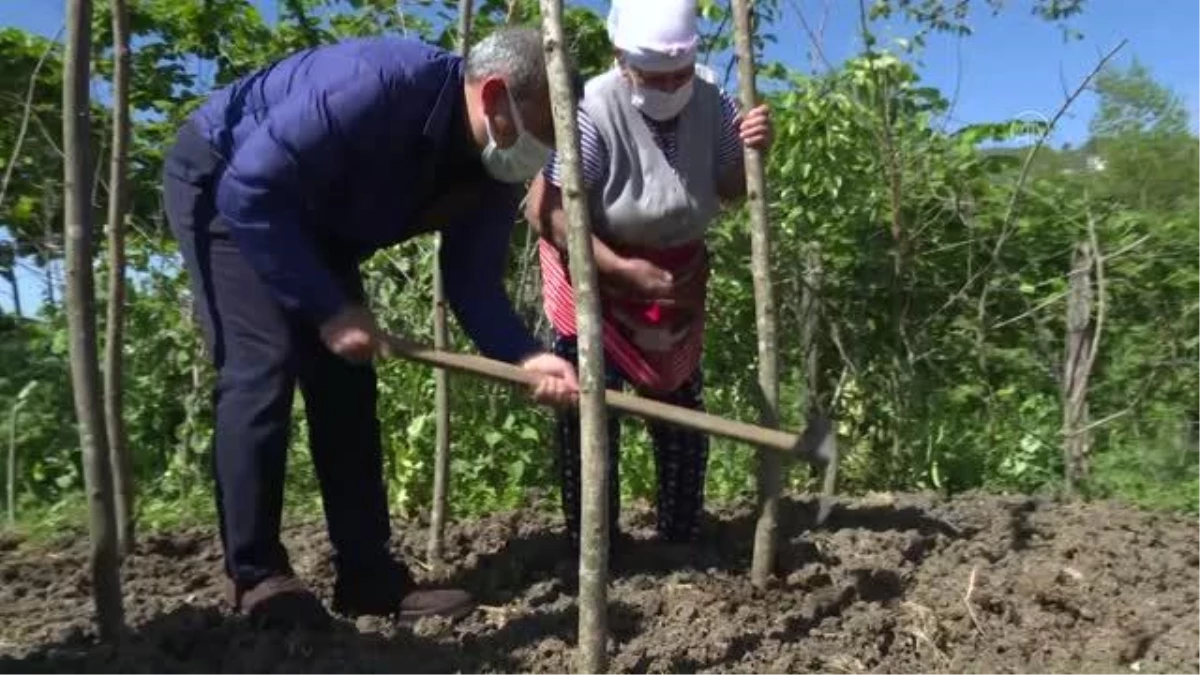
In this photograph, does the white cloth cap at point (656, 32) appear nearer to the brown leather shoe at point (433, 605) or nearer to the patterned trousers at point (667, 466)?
the patterned trousers at point (667, 466)

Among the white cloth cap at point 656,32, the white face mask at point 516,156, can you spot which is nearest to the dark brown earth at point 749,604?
the white face mask at point 516,156

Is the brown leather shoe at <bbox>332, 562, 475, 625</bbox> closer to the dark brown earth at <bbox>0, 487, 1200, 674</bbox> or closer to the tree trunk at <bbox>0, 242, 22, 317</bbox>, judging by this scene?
the dark brown earth at <bbox>0, 487, 1200, 674</bbox>

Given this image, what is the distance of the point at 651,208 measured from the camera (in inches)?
138

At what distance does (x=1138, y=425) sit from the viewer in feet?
16.8

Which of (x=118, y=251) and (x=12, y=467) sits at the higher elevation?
(x=118, y=251)

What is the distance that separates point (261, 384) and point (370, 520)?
52 centimetres

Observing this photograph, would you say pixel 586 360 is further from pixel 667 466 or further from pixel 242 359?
pixel 667 466

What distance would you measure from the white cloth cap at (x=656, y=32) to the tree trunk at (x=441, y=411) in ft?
1.55

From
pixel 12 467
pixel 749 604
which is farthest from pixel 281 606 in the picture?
pixel 12 467

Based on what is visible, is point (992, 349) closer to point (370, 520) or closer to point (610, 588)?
point (610, 588)

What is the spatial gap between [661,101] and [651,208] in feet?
0.86

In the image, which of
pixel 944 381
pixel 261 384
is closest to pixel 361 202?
pixel 261 384

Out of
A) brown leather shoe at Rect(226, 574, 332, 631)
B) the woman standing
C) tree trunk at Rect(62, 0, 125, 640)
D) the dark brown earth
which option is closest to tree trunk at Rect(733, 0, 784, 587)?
the woman standing

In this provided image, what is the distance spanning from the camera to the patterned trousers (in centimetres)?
373
